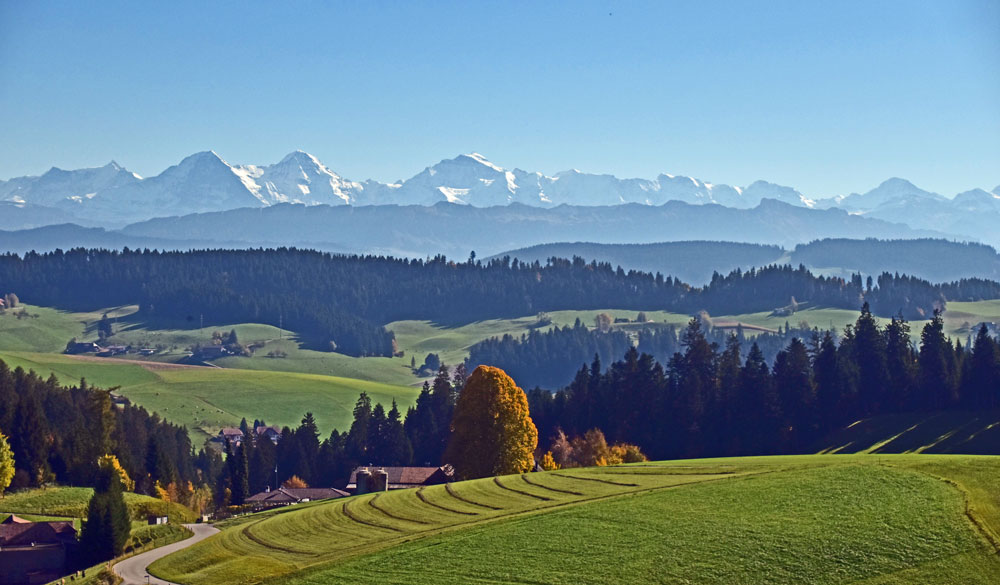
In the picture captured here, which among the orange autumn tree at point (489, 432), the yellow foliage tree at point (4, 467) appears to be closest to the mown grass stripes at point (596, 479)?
the orange autumn tree at point (489, 432)

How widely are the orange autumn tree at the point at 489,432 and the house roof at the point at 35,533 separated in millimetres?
30477

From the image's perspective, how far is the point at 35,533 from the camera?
3091 inches

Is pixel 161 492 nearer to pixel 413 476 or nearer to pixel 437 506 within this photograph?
pixel 413 476

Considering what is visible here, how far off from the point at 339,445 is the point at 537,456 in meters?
30.5

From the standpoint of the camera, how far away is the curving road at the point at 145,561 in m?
60.3

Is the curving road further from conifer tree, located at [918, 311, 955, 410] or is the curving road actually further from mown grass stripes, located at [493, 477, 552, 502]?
conifer tree, located at [918, 311, 955, 410]

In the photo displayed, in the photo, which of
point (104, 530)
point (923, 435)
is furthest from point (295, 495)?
point (923, 435)

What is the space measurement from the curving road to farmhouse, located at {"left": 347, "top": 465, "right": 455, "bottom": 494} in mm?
29262

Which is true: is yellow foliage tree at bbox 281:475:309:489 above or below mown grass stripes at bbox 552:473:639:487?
below

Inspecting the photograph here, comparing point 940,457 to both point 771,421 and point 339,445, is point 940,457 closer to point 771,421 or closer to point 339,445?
point 771,421

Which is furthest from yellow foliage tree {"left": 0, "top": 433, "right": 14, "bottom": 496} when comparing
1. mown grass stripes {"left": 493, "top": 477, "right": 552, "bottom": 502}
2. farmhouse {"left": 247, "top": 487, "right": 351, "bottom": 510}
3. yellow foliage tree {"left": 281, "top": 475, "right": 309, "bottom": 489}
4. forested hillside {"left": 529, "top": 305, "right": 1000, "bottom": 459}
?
forested hillside {"left": 529, "top": 305, "right": 1000, "bottom": 459}

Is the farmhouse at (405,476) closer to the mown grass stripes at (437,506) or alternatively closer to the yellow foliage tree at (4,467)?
the mown grass stripes at (437,506)

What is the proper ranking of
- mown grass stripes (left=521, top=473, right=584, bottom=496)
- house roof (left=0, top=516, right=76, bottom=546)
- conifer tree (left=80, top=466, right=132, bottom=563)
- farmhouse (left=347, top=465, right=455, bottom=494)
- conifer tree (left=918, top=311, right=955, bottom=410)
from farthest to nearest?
farmhouse (left=347, top=465, right=455, bottom=494), conifer tree (left=918, top=311, right=955, bottom=410), house roof (left=0, top=516, right=76, bottom=546), conifer tree (left=80, top=466, right=132, bottom=563), mown grass stripes (left=521, top=473, right=584, bottom=496)

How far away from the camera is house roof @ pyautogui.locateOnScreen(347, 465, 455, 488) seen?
10578 cm
